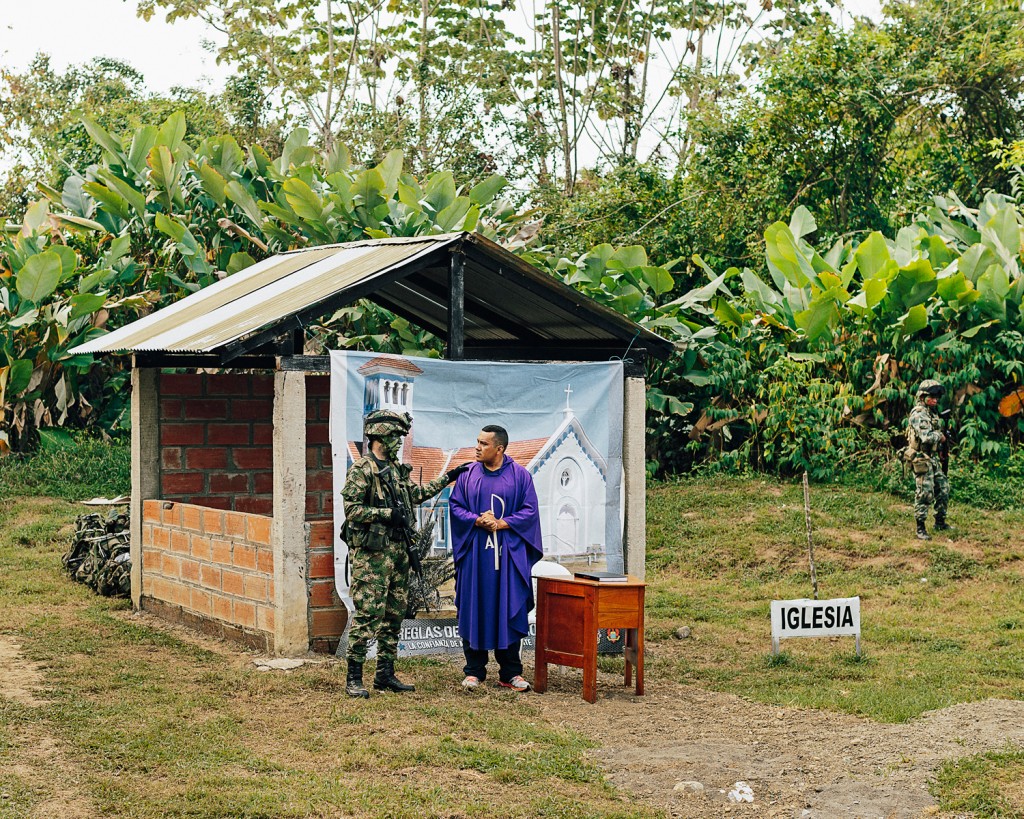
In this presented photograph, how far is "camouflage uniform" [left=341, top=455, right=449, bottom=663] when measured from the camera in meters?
7.86

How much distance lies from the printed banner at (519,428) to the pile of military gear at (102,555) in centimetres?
371

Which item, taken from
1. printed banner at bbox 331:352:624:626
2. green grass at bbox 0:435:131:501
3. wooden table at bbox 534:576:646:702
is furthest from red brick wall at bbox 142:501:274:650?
green grass at bbox 0:435:131:501

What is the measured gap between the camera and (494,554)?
830 cm

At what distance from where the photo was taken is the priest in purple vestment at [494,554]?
8266 millimetres

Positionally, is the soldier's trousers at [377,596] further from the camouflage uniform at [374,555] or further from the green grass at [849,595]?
the green grass at [849,595]

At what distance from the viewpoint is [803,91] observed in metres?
19.7

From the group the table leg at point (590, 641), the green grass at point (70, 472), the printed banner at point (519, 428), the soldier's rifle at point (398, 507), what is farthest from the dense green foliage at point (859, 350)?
the soldier's rifle at point (398, 507)

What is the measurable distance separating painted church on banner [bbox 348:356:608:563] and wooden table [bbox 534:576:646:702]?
1130 millimetres

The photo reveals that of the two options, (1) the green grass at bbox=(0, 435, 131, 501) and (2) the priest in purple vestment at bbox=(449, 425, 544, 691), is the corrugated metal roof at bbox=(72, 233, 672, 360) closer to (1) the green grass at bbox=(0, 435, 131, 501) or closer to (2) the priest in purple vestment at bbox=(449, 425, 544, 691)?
(2) the priest in purple vestment at bbox=(449, 425, 544, 691)

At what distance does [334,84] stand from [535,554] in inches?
877

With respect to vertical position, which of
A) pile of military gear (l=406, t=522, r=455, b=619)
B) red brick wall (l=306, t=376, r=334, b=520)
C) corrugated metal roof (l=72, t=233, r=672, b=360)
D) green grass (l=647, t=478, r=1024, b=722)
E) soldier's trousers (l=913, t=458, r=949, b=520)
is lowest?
green grass (l=647, t=478, r=1024, b=722)

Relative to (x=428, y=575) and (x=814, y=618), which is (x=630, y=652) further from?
(x=428, y=575)

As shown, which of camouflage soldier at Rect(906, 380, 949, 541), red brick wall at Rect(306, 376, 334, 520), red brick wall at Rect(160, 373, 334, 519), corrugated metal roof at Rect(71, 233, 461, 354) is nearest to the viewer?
corrugated metal roof at Rect(71, 233, 461, 354)

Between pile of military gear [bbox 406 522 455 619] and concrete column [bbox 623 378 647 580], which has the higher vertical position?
concrete column [bbox 623 378 647 580]
